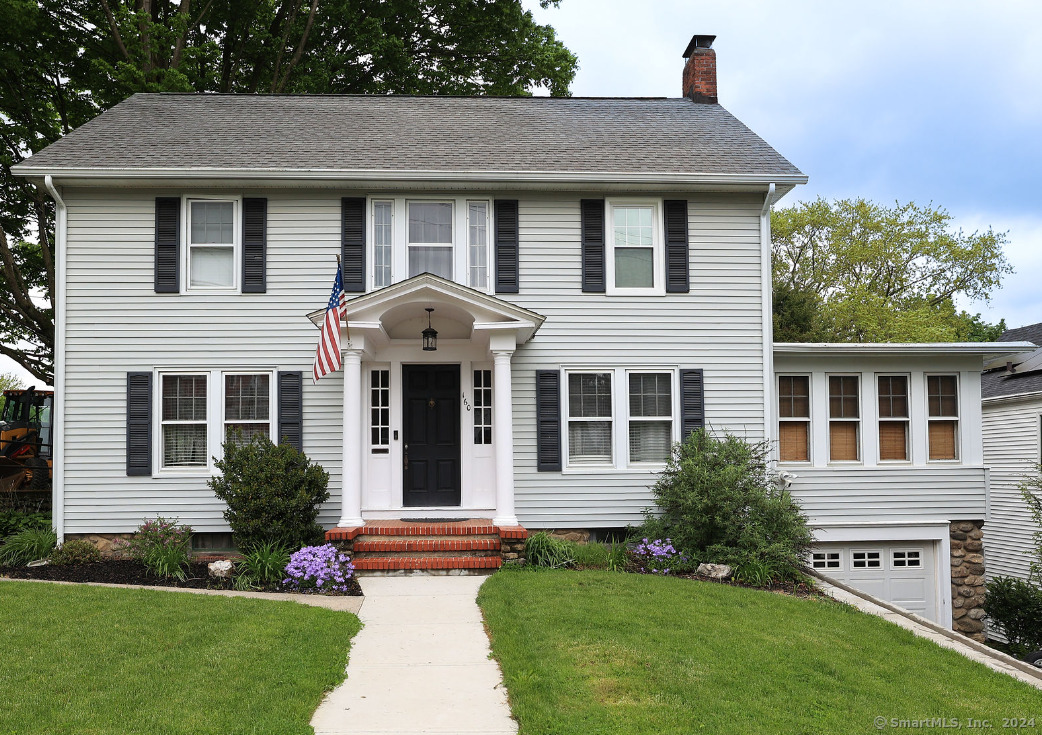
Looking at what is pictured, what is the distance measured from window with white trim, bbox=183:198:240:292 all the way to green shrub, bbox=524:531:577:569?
5299mm

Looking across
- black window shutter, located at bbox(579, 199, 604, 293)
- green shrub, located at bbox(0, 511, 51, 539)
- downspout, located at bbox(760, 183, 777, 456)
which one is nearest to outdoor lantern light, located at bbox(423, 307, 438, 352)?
black window shutter, located at bbox(579, 199, 604, 293)

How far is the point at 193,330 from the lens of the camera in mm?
10102

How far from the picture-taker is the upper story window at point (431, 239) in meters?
10.4

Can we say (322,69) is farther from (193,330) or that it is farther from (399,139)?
(193,330)

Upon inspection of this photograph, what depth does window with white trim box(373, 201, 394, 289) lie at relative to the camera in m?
Result: 10.4

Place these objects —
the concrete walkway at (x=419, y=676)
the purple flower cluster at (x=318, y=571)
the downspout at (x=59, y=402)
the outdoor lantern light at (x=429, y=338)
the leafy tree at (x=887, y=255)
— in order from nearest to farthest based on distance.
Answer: the concrete walkway at (x=419, y=676), the purple flower cluster at (x=318, y=571), the outdoor lantern light at (x=429, y=338), the downspout at (x=59, y=402), the leafy tree at (x=887, y=255)

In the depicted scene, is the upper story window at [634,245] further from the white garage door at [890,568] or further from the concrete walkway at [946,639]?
the white garage door at [890,568]

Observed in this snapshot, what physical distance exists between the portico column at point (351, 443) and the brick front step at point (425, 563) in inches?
23.5

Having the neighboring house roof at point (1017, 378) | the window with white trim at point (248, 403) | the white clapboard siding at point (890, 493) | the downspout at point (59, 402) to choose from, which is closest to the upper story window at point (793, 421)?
the white clapboard siding at point (890, 493)

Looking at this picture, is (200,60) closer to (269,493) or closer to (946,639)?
(269,493)

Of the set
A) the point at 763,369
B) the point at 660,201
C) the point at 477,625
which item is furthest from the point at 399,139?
the point at 477,625

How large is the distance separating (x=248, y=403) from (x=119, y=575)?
102 inches

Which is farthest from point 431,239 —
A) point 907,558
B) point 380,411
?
point 907,558

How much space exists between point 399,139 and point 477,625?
7.48 meters
